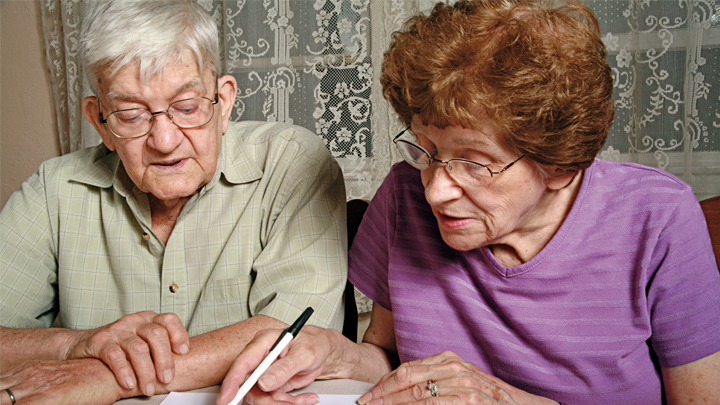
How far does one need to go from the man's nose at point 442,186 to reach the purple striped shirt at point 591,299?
0.22 m

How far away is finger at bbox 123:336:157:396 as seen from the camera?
944 millimetres

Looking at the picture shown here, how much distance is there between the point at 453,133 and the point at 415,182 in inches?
13.8

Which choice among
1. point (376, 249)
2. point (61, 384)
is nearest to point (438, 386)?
point (376, 249)

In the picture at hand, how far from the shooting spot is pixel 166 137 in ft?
4.18

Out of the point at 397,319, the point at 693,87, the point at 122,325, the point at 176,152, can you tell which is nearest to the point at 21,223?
the point at 176,152

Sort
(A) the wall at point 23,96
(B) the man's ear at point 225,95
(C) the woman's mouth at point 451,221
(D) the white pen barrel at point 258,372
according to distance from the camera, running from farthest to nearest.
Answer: (A) the wall at point 23,96
(B) the man's ear at point 225,95
(C) the woman's mouth at point 451,221
(D) the white pen barrel at point 258,372

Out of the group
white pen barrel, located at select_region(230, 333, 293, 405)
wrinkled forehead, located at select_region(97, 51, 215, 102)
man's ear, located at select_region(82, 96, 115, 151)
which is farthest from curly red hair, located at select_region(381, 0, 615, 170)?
man's ear, located at select_region(82, 96, 115, 151)

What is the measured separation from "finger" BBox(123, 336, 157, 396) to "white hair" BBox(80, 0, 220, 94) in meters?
0.60

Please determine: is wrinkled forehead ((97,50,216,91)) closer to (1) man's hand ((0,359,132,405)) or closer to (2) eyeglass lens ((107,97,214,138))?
(2) eyeglass lens ((107,97,214,138))

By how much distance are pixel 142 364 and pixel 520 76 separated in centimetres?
83

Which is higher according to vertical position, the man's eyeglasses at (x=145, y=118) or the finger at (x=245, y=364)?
the man's eyeglasses at (x=145, y=118)

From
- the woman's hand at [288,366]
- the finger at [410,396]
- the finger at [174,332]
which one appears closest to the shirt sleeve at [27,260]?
the finger at [174,332]

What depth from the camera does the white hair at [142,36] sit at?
1224 millimetres

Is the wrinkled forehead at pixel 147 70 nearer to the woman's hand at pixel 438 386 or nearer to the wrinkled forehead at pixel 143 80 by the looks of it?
the wrinkled forehead at pixel 143 80
